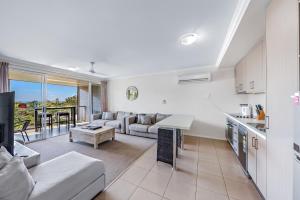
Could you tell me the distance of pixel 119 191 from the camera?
175 cm

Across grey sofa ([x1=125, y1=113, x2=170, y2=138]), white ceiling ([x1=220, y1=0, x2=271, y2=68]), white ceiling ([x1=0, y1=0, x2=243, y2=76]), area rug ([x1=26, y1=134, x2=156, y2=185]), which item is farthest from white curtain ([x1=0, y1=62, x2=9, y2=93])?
white ceiling ([x1=220, y1=0, x2=271, y2=68])

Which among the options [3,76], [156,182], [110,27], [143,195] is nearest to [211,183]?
[156,182]

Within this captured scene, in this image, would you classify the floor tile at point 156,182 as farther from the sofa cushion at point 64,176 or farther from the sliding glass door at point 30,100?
the sliding glass door at point 30,100

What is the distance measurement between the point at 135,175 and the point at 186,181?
0.85 m

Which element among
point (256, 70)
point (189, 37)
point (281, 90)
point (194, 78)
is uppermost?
point (189, 37)

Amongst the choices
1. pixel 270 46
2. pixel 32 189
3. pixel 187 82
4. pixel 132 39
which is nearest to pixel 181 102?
pixel 187 82

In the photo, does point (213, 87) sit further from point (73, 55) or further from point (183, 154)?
point (73, 55)

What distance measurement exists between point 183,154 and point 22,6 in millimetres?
3687

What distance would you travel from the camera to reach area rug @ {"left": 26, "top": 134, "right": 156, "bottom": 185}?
2.44 metres

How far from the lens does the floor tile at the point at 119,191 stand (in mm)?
1643

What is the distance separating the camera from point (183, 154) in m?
2.91

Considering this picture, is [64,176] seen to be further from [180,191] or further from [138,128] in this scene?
[138,128]

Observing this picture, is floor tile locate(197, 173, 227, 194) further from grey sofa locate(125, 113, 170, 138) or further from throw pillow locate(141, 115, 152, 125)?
throw pillow locate(141, 115, 152, 125)

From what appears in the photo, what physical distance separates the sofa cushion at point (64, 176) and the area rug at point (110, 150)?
22.5 inches
